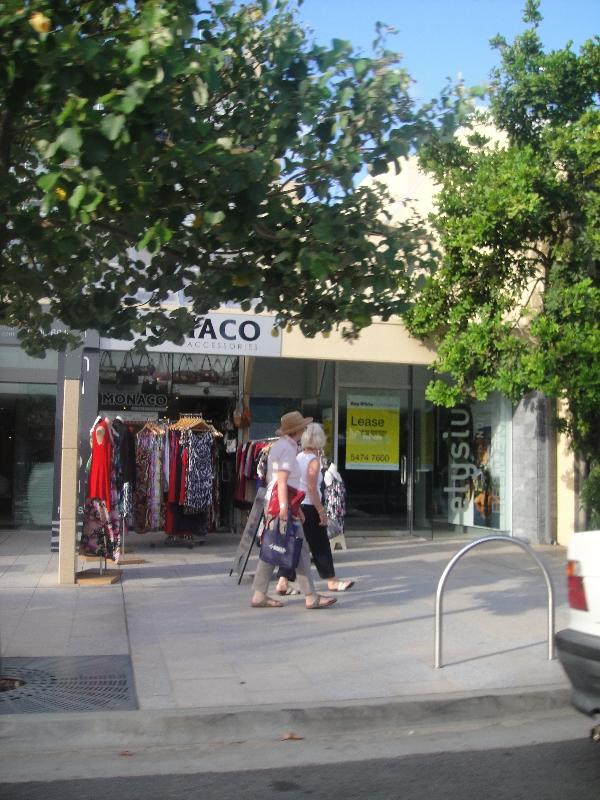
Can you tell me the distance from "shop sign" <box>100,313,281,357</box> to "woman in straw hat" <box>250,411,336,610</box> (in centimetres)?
387

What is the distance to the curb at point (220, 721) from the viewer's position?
17.3 feet

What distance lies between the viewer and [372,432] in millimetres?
15000

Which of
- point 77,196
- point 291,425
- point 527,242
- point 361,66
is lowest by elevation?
point 291,425

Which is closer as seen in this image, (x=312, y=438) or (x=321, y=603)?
(x=321, y=603)

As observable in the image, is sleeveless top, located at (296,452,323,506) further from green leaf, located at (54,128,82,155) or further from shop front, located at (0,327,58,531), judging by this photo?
shop front, located at (0,327,58,531)

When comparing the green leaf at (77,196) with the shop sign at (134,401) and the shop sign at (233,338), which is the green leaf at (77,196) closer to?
the shop sign at (233,338)

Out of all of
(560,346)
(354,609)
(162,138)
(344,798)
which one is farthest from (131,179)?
(560,346)

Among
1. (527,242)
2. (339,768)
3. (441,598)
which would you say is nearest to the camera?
(339,768)

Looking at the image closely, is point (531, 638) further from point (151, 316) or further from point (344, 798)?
point (151, 316)

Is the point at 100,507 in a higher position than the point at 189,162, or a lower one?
lower

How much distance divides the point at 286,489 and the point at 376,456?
6712 mm

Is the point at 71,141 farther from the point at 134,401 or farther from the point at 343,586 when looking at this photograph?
the point at 134,401

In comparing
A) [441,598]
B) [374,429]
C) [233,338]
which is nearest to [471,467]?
[374,429]

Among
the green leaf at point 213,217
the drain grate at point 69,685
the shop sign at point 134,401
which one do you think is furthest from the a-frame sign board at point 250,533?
the shop sign at point 134,401
